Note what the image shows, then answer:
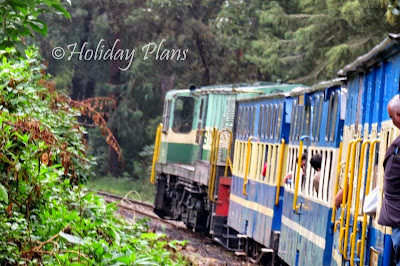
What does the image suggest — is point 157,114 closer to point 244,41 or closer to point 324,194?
point 244,41

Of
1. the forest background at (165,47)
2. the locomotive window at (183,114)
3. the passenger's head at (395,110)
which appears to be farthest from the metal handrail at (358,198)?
the forest background at (165,47)

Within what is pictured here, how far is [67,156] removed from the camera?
7273 millimetres

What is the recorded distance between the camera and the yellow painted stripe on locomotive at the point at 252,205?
14041 mm

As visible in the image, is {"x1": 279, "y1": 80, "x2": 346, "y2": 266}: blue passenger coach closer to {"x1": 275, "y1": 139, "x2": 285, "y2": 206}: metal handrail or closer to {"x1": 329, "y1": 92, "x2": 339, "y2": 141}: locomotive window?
{"x1": 329, "y1": 92, "x2": 339, "y2": 141}: locomotive window

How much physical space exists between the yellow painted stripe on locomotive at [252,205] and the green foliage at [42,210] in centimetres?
493

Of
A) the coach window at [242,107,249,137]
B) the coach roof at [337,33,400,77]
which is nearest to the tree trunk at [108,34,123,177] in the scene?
the coach window at [242,107,249,137]

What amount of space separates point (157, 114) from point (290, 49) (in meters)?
14.5

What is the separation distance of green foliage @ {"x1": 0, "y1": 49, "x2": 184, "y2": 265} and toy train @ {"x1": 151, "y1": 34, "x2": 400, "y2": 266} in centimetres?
192

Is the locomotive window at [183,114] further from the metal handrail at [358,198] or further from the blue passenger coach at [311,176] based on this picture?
the metal handrail at [358,198]

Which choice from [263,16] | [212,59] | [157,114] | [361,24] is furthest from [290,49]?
[157,114]

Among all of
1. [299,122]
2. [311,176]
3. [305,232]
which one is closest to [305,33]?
[299,122]

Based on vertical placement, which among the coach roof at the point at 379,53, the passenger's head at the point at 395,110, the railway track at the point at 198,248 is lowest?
the railway track at the point at 198,248

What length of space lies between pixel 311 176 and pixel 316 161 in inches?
19.3

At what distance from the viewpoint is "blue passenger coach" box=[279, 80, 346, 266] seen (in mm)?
10008
